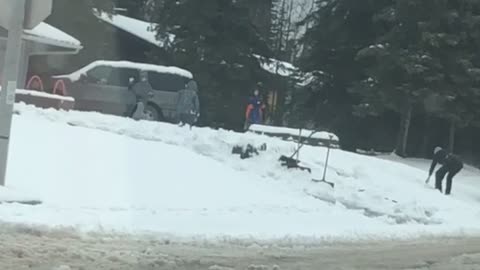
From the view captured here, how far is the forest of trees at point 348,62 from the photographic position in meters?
25.5

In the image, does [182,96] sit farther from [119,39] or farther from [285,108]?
[119,39]

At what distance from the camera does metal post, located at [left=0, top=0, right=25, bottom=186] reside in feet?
35.0

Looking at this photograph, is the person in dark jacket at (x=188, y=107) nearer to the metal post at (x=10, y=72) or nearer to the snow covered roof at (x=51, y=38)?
the snow covered roof at (x=51, y=38)

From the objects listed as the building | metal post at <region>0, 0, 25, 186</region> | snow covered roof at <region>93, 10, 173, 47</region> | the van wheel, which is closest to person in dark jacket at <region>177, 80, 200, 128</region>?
the van wheel

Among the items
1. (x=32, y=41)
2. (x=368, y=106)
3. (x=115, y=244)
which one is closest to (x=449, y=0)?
(x=368, y=106)

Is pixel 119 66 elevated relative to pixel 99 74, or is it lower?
elevated

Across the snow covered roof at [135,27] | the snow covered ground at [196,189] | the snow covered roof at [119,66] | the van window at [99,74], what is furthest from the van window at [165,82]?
the snow covered roof at [135,27]

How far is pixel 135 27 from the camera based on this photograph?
38.2 meters

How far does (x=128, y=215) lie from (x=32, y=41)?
1489cm

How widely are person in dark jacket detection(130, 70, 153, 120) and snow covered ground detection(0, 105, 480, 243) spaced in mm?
3537

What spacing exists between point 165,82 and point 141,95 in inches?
82.9

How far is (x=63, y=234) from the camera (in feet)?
30.9

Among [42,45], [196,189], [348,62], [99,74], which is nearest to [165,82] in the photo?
[99,74]

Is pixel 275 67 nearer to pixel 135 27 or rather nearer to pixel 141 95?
pixel 135 27
